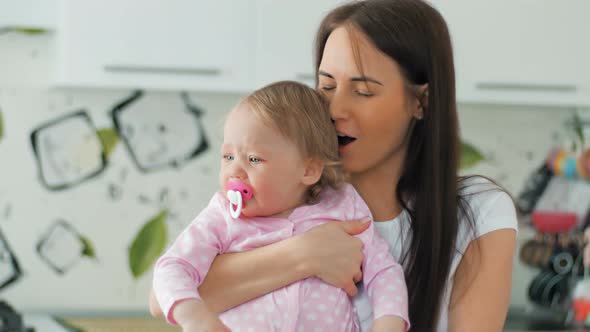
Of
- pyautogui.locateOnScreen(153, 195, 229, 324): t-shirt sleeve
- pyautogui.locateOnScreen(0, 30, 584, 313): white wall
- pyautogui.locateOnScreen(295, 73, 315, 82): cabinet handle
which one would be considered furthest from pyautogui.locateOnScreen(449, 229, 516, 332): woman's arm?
pyautogui.locateOnScreen(0, 30, 584, 313): white wall

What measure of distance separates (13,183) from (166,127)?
1.64 ft

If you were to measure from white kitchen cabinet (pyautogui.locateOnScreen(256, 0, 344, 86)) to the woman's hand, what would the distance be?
3.78 ft

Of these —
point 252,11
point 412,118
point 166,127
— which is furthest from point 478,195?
point 166,127

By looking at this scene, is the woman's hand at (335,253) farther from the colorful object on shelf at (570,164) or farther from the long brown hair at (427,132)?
the colorful object on shelf at (570,164)

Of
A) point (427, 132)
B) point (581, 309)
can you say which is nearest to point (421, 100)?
point (427, 132)

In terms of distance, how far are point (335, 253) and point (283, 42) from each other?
1261 millimetres

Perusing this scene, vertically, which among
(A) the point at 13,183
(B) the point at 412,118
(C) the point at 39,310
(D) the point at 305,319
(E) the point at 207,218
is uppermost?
(B) the point at 412,118

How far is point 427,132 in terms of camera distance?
1482 mm

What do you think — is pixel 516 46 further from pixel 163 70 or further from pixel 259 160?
pixel 259 160

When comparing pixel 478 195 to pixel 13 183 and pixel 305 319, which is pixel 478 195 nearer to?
pixel 305 319

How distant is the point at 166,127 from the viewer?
8.89 feet

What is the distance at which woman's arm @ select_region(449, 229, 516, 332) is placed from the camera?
4.47 ft

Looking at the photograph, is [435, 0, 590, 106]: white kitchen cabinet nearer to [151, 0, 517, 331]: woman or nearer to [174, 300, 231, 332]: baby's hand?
[151, 0, 517, 331]: woman

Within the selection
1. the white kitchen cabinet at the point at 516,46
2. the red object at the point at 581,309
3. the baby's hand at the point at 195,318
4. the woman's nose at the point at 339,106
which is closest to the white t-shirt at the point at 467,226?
the woman's nose at the point at 339,106
